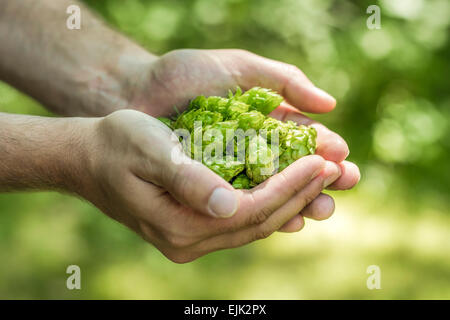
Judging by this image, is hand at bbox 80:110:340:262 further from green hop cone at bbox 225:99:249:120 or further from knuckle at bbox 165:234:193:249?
green hop cone at bbox 225:99:249:120

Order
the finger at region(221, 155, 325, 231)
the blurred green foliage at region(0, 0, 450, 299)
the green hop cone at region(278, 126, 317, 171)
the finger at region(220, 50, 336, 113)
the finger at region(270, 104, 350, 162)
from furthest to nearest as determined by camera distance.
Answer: the blurred green foliage at region(0, 0, 450, 299)
the finger at region(220, 50, 336, 113)
the finger at region(270, 104, 350, 162)
the green hop cone at region(278, 126, 317, 171)
the finger at region(221, 155, 325, 231)

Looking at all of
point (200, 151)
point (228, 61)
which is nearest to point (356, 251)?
point (228, 61)

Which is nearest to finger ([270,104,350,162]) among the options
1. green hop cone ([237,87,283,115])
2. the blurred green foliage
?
green hop cone ([237,87,283,115])

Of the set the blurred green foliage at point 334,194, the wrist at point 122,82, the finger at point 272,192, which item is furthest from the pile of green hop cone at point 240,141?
the blurred green foliage at point 334,194

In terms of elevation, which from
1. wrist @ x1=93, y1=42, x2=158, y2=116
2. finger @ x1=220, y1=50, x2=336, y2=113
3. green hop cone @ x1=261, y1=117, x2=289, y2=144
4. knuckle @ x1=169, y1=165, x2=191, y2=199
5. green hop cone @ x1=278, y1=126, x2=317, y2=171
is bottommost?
knuckle @ x1=169, y1=165, x2=191, y2=199

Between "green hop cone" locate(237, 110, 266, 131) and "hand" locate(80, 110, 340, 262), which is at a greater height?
"green hop cone" locate(237, 110, 266, 131)

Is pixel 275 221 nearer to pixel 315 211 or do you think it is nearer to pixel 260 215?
pixel 260 215

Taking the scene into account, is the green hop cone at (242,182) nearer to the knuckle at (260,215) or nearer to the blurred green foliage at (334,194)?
the knuckle at (260,215)
